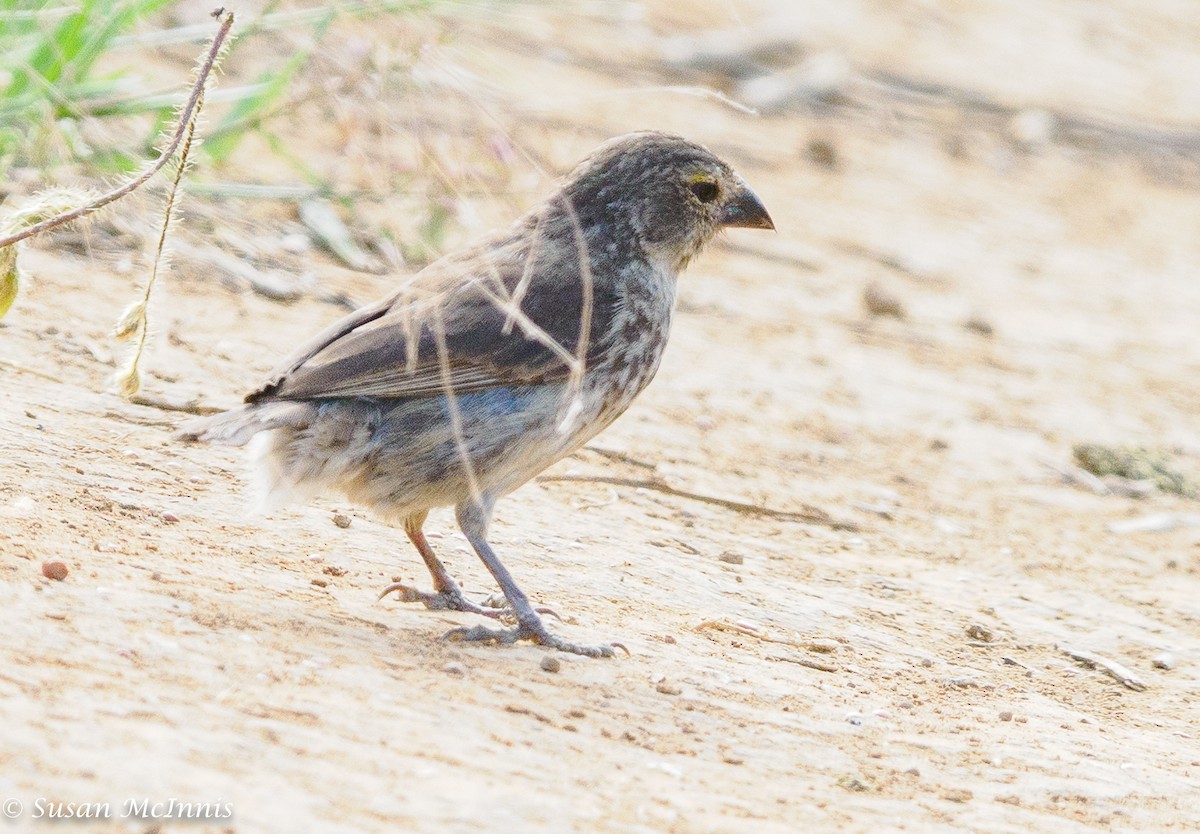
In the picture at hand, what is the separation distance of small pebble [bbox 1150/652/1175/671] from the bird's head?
6.27ft

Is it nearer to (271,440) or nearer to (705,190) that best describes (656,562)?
(705,190)

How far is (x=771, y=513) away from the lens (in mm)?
5871

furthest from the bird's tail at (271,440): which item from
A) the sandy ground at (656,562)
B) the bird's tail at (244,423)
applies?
the sandy ground at (656,562)

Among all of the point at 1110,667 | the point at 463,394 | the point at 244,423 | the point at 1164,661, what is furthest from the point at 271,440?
the point at 1164,661

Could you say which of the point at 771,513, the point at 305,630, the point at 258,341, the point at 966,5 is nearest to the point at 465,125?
the point at 258,341

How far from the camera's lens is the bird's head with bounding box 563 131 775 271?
5004mm

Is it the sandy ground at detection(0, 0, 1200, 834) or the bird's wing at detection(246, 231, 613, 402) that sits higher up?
the bird's wing at detection(246, 231, 613, 402)

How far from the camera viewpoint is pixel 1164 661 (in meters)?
5.13

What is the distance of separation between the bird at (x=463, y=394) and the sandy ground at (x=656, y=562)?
0.80 ft

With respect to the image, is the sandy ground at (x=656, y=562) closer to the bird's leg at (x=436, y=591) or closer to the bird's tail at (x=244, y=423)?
the bird's leg at (x=436, y=591)

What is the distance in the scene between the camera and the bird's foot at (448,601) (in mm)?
4406

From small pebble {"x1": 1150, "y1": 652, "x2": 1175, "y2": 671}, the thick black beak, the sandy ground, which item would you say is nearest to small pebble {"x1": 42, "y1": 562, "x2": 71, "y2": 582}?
the sandy ground

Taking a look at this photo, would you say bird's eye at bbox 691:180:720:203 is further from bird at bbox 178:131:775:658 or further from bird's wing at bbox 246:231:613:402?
bird's wing at bbox 246:231:613:402

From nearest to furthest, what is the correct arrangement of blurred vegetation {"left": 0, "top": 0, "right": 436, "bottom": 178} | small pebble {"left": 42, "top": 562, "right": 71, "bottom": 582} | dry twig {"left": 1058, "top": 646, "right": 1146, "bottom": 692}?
small pebble {"left": 42, "top": 562, "right": 71, "bottom": 582}
dry twig {"left": 1058, "top": 646, "right": 1146, "bottom": 692}
blurred vegetation {"left": 0, "top": 0, "right": 436, "bottom": 178}
